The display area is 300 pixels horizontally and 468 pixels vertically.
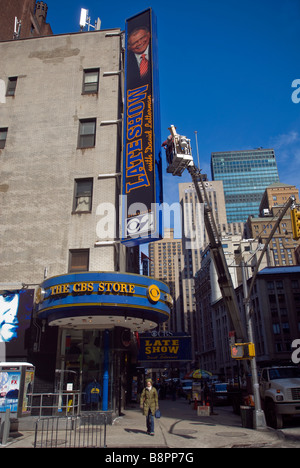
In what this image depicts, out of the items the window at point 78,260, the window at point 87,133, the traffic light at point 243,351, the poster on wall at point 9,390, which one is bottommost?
the poster on wall at point 9,390

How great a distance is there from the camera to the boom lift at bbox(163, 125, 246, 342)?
1673cm

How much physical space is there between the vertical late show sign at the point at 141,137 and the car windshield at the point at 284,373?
8.62 m

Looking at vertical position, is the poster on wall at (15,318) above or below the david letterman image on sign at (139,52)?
below

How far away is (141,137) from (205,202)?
17.8 ft

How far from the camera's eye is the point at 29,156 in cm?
2256

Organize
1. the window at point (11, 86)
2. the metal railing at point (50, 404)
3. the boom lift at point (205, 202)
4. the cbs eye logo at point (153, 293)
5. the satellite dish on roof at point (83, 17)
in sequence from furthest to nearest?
the satellite dish on roof at point (83, 17), the window at point (11, 86), the metal railing at point (50, 404), the boom lift at point (205, 202), the cbs eye logo at point (153, 293)

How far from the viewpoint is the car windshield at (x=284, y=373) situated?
661 inches

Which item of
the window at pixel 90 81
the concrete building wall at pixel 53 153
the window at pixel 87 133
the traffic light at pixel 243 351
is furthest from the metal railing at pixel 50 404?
the window at pixel 90 81

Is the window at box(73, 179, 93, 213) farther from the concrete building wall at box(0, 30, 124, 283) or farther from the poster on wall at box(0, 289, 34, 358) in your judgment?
the poster on wall at box(0, 289, 34, 358)

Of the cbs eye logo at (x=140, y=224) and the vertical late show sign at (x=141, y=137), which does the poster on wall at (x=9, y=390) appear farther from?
the cbs eye logo at (x=140, y=224)

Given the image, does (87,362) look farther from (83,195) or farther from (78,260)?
(83,195)

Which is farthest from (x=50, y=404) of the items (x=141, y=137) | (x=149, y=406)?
(x=141, y=137)
